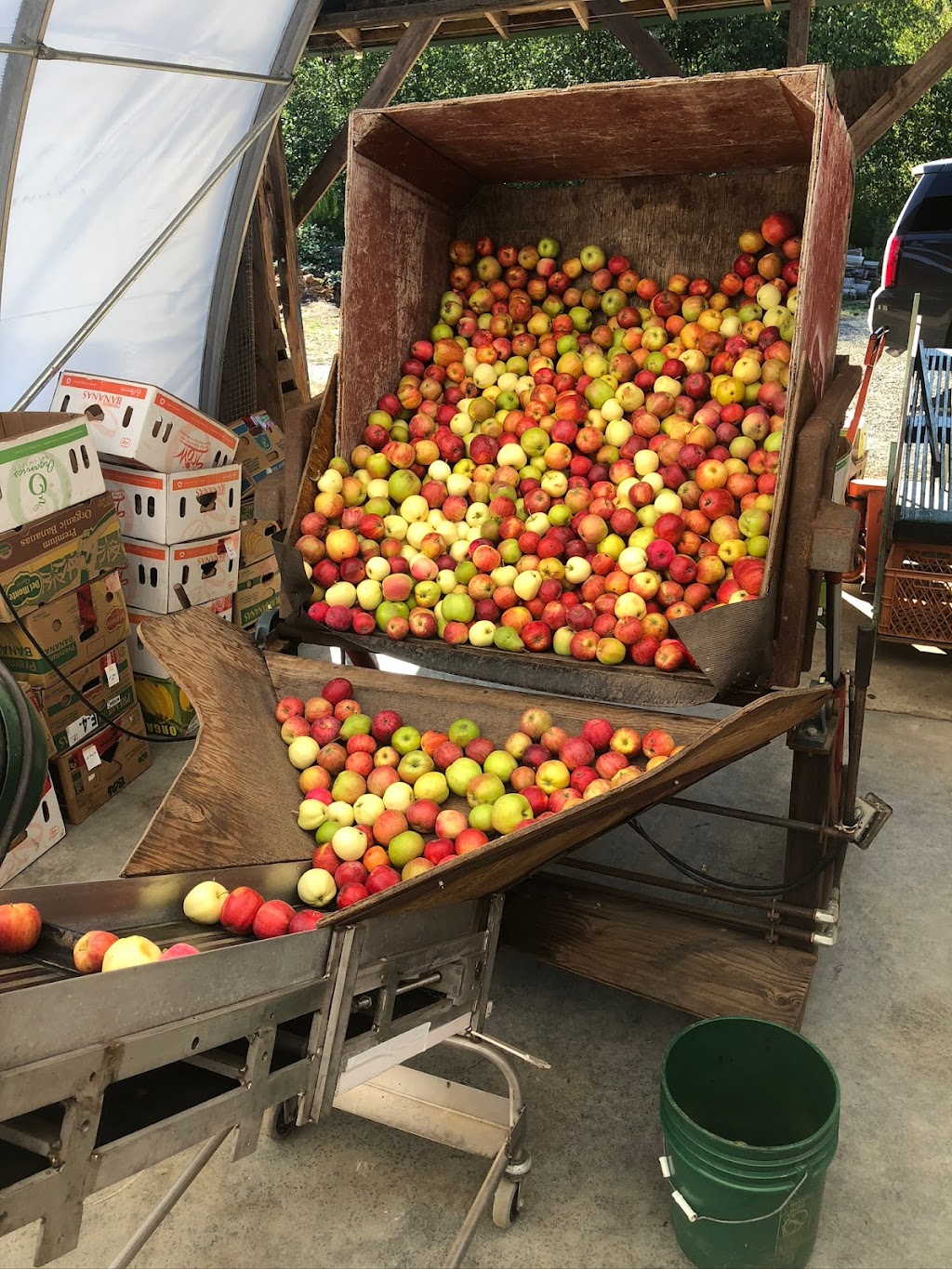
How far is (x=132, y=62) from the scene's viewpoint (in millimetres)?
4156

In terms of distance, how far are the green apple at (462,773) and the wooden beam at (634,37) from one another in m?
4.13

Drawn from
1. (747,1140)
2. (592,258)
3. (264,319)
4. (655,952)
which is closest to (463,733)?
(655,952)

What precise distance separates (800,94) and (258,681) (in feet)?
6.65

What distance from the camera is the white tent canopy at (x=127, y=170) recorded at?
4.02m

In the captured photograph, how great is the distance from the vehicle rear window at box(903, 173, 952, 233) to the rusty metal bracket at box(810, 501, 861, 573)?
7.29m

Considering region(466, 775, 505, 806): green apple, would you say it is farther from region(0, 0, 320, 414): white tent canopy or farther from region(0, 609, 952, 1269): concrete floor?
region(0, 0, 320, 414): white tent canopy

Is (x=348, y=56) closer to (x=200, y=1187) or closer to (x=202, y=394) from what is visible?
(x=202, y=394)

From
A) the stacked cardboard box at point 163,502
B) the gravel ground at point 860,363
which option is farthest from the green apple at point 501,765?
the gravel ground at point 860,363

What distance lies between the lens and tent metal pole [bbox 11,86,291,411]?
180 inches

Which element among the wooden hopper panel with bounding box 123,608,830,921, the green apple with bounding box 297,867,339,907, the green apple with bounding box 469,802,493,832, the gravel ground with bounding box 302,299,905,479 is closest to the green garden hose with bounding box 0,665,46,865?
the wooden hopper panel with bounding box 123,608,830,921

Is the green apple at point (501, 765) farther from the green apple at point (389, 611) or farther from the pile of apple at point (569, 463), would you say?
the green apple at point (389, 611)

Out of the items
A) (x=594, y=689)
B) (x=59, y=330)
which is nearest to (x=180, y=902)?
A: (x=594, y=689)

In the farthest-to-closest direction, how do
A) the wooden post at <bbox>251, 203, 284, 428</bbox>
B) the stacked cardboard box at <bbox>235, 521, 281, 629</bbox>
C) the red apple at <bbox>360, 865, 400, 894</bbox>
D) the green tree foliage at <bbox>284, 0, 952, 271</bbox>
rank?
the green tree foliage at <bbox>284, 0, 952, 271</bbox> < the wooden post at <bbox>251, 203, 284, 428</bbox> < the stacked cardboard box at <bbox>235, 521, 281, 629</bbox> < the red apple at <bbox>360, 865, 400, 894</bbox>

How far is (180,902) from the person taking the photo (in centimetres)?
208
